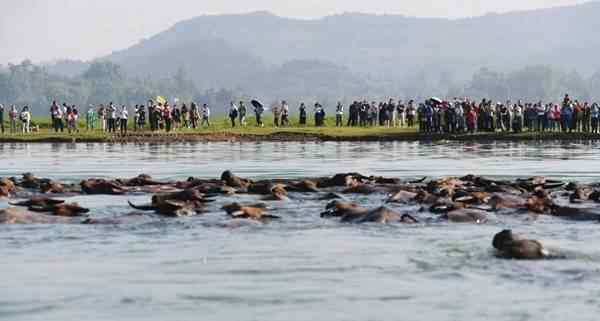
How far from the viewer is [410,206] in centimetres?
2677

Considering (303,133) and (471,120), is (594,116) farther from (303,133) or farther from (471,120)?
(303,133)

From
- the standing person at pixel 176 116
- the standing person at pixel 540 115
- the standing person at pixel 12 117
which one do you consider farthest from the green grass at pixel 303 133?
the standing person at pixel 12 117

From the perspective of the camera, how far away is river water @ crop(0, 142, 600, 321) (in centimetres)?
1500

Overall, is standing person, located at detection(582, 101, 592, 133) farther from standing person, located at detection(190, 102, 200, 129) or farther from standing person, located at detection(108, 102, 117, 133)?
standing person, located at detection(108, 102, 117, 133)

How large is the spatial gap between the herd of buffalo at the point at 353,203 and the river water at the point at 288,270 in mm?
503

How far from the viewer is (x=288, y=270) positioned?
18031mm

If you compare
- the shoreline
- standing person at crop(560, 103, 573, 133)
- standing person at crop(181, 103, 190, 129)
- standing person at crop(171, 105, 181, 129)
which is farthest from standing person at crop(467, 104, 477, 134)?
standing person at crop(181, 103, 190, 129)

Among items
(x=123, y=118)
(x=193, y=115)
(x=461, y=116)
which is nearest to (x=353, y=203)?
(x=461, y=116)

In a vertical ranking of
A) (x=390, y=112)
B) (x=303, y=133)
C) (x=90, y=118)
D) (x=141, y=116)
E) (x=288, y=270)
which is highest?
(x=390, y=112)

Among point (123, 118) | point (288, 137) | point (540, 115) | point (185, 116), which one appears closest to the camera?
point (540, 115)

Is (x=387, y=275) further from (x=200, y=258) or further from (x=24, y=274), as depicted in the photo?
(x=24, y=274)

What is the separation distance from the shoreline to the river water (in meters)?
45.9

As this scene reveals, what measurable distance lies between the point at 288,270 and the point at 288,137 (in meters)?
60.4

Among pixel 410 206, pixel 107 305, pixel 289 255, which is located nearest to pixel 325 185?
A: pixel 410 206
